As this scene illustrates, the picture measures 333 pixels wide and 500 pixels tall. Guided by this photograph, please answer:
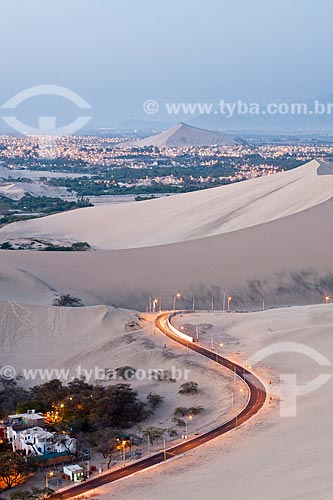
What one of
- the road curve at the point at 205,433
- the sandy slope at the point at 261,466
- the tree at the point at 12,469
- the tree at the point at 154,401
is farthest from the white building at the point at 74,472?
the tree at the point at 154,401

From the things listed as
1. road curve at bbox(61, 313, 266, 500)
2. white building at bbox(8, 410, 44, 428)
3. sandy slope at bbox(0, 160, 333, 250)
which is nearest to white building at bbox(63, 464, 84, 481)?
road curve at bbox(61, 313, 266, 500)

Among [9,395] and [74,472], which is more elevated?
[9,395]

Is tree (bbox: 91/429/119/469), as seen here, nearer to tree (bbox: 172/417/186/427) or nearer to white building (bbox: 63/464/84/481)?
white building (bbox: 63/464/84/481)

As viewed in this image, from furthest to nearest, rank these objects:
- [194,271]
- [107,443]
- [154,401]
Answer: [194,271]
[154,401]
[107,443]

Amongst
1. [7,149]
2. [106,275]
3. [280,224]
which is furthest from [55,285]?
[7,149]

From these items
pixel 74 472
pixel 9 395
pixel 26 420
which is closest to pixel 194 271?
pixel 9 395

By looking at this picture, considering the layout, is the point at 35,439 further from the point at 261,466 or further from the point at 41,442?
the point at 261,466
